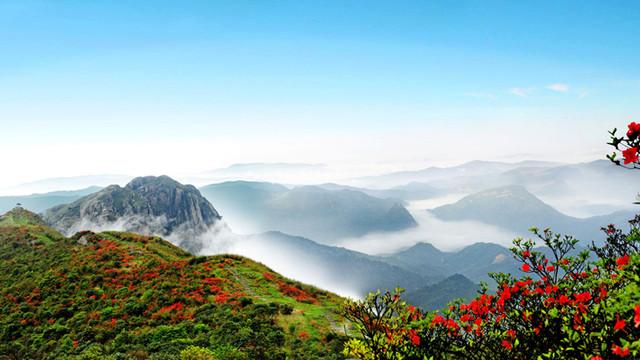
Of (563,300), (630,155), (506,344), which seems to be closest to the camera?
(630,155)

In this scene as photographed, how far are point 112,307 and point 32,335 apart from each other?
6.29 meters

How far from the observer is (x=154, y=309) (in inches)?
1267

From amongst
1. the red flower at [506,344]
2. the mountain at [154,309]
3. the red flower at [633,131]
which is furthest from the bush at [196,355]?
the red flower at [633,131]

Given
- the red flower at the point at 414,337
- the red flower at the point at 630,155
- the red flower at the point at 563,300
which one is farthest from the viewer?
the red flower at the point at 414,337

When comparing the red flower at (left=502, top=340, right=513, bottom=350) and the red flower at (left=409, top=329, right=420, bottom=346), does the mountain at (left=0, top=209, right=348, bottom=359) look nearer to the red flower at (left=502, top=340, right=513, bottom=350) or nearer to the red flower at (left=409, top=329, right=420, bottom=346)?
the red flower at (left=409, top=329, right=420, bottom=346)

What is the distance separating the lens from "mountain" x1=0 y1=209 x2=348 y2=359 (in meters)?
23.9

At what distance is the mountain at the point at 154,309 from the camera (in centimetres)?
2388

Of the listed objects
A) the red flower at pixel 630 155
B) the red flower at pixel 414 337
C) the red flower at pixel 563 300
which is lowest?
the red flower at pixel 414 337

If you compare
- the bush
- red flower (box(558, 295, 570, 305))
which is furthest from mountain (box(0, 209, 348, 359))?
red flower (box(558, 295, 570, 305))

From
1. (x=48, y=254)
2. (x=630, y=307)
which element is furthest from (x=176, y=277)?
(x=630, y=307)

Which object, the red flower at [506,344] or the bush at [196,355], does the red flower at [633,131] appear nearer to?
the red flower at [506,344]

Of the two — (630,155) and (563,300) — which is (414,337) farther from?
(630,155)

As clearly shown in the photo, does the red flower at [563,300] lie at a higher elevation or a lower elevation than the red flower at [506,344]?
higher

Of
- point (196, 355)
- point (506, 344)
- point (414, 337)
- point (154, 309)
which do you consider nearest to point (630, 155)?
point (506, 344)
